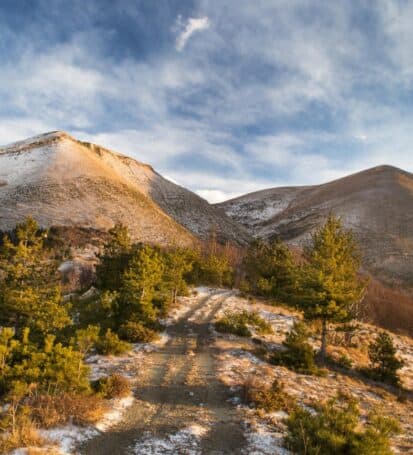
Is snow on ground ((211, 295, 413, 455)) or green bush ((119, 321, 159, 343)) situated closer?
snow on ground ((211, 295, 413, 455))

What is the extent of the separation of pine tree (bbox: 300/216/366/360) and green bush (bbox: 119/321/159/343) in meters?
8.83

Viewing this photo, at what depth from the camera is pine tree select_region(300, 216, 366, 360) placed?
19.8m

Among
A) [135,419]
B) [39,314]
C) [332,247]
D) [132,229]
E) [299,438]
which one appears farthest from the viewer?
[132,229]

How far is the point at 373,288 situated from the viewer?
62.0 m

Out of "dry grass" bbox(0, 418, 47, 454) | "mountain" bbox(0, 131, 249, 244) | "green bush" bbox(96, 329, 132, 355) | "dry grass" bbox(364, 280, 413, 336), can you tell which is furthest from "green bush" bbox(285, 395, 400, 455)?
"mountain" bbox(0, 131, 249, 244)

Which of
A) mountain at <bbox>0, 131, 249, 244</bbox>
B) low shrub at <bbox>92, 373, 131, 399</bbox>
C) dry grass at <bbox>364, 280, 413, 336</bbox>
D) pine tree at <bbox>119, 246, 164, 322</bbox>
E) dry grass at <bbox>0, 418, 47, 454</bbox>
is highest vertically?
mountain at <bbox>0, 131, 249, 244</bbox>

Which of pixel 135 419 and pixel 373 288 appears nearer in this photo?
pixel 135 419

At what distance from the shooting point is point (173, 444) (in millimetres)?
9375

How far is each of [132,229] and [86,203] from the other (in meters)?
12.9

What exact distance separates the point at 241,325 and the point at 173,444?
14526mm

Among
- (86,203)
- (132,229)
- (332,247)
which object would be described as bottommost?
(332,247)

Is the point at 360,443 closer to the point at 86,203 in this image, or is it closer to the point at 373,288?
the point at 373,288

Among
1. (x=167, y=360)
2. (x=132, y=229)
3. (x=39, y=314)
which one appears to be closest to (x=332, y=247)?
(x=167, y=360)

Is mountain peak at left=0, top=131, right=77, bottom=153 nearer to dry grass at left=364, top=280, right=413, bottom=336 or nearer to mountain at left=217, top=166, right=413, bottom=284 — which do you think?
mountain at left=217, top=166, right=413, bottom=284
